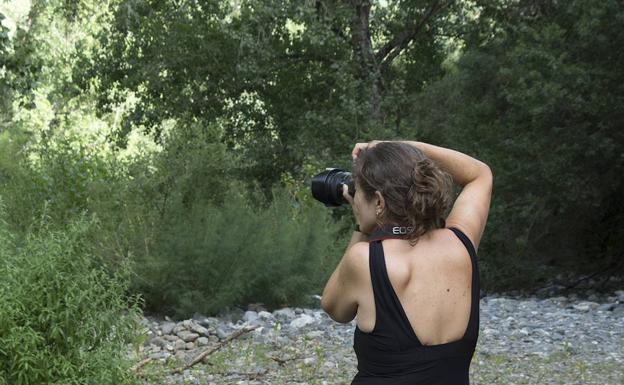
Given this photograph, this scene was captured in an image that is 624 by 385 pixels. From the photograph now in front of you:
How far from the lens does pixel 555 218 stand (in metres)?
14.2

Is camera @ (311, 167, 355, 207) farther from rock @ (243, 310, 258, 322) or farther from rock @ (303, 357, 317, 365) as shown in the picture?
rock @ (243, 310, 258, 322)

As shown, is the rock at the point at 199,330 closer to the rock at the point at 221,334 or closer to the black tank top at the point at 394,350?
the rock at the point at 221,334

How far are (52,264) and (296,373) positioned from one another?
2.68 m

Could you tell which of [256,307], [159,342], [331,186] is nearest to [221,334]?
[159,342]

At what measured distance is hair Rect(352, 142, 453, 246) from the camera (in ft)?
7.68

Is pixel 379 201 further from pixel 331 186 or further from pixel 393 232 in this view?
pixel 331 186

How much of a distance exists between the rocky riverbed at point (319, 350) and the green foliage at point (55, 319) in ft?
4.18

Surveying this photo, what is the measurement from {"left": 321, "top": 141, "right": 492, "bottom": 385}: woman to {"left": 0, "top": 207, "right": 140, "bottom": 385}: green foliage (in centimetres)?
226

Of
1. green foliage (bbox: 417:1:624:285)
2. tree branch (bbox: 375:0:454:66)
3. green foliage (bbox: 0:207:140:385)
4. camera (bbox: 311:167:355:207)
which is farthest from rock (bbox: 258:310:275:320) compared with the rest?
tree branch (bbox: 375:0:454:66)

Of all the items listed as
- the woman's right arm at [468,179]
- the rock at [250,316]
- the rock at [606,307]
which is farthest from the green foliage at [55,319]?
the rock at [606,307]

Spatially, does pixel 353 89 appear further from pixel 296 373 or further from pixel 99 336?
pixel 99 336

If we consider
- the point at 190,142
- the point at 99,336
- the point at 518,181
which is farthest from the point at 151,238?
the point at 518,181

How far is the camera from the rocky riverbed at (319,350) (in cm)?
653

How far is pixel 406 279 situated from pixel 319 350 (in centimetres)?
498
